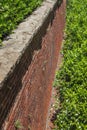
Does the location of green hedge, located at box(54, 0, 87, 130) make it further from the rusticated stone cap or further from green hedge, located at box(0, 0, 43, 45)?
green hedge, located at box(0, 0, 43, 45)

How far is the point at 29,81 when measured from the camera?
448 cm

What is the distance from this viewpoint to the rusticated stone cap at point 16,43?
11.0 feet

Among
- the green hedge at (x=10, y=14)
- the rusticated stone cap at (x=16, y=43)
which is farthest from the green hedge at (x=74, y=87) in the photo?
the green hedge at (x=10, y=14)

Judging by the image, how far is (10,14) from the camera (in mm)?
4582

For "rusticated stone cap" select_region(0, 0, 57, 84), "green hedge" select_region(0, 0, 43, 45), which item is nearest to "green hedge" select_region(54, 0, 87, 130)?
"rusticated stone cap" select_region(0, 0, 57, 84)

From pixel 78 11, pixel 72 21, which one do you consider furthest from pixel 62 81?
pixel 78 11

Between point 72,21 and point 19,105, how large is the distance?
40.5 feet

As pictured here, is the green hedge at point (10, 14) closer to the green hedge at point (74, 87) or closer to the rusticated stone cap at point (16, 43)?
the rusticated stone cap at point (16, 43)

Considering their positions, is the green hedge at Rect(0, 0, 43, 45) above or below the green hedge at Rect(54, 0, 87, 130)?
above

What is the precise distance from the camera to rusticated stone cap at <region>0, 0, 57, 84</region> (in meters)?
3.34

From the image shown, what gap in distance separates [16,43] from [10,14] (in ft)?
2.10

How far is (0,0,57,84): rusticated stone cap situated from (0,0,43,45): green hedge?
0.09m

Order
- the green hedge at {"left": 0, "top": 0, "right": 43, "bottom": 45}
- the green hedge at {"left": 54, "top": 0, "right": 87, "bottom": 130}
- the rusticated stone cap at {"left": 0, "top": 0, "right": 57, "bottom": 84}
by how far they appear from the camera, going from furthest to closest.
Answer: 1. the green hedge at {"left": 54, "top": 0, "right": 87, "bottom": 130}
2. the green hedge at {"left": 0, "top": 0, "right": 43, "bottom": 45}
3. the rusticated stone cap at {"left": 0, "top": 0, "right": 57, "bottom": 84}

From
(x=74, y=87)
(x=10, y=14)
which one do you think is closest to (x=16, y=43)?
(x=10, y=14)
